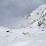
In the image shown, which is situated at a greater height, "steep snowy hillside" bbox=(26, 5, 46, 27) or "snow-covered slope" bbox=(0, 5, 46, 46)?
"steep snowy hillside" bbox=(26, 5, 46, 27)

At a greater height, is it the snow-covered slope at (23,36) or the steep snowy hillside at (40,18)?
the steep snowy hillside at (40,18)

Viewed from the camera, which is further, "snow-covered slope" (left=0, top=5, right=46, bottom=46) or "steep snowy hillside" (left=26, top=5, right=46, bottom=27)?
"steep snowy hillside" (left=26, top=5, right=46, bottom=27)

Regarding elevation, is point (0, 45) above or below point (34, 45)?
above

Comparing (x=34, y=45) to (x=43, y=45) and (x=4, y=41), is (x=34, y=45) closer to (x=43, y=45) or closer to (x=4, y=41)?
(x=43, y=45)

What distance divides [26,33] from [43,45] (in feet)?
27.8

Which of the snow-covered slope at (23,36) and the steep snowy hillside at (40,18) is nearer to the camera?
the snow-covered slope at (23,36)

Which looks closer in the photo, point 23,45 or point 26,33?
point 23,45

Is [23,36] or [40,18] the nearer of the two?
[23,36]

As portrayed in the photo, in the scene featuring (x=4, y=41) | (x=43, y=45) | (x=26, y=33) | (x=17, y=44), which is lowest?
(x=43, y=45)

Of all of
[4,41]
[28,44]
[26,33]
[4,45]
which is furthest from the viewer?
[26,33]

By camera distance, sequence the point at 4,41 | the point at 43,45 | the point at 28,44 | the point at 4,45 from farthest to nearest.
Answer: the point at 4,41
the point at 4,45
the point at 28,44
the point at 43,45

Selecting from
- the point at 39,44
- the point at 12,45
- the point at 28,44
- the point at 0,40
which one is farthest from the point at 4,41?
the point at 39,44

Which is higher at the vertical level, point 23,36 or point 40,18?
point 40,18

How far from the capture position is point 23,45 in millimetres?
13117
